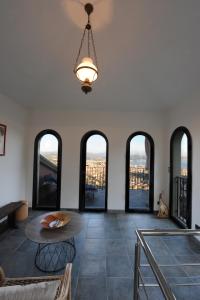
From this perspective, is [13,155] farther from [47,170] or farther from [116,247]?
[116,247]

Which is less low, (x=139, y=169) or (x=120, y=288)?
(x=139, y=169)

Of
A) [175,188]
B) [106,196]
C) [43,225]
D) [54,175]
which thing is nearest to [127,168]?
[106,196]

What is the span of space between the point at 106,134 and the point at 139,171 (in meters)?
1.37

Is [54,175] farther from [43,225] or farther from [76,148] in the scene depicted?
[43,225]

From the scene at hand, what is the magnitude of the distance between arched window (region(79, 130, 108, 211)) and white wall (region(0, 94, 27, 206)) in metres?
1.57

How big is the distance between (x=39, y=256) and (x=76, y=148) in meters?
2.72

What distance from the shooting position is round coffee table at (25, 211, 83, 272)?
217 cm

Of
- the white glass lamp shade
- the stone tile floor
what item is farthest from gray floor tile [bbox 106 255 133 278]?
the white glass lamp shade

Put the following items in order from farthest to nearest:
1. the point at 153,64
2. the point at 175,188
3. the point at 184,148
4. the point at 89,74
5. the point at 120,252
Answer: the point at 175,188, the point at 184,148, the point at 153,64, the point at 120,252, the point at 89,74

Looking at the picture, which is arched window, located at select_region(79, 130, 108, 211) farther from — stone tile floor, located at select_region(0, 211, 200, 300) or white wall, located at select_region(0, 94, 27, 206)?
white wall, located at select_region(0, 94, 27, 206)

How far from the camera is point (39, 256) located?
2.56 metres

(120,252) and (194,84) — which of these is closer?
(120,252)

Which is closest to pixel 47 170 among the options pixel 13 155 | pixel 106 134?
pixel 13 155

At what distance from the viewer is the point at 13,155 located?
4.14m
